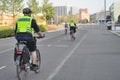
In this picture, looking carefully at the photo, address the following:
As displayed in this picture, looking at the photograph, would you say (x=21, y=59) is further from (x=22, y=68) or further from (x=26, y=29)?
(x=26, y=29)

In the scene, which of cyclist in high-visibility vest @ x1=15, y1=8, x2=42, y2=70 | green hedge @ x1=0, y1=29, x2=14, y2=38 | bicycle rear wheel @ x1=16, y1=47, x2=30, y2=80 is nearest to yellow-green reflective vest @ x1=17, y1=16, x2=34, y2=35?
cyclist in high-visibility vest @ x1=15, y1=8, x2=42, y2=70

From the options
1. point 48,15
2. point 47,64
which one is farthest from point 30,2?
point 47,64

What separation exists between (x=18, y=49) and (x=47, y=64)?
15.1ft

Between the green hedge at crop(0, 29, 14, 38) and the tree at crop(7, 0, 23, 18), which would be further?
the tree at crop(7, 0, 23, 18)

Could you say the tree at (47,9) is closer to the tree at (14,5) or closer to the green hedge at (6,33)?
→ the tree at (14,5)

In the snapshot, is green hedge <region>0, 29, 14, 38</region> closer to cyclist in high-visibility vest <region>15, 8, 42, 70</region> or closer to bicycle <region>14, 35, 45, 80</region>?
cyclist in high-visibility vest <region>15, 8, 42, 70</region>

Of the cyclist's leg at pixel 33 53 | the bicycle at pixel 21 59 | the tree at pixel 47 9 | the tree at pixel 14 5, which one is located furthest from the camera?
the tree at pixel 47 9

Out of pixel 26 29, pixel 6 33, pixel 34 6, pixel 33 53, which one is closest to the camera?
pixel 26 29

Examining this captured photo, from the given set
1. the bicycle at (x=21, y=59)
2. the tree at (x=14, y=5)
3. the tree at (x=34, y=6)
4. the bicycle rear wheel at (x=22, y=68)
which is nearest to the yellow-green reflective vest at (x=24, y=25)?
the bicycle at (x=21, y=59)

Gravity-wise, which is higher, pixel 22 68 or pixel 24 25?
pixel 24 25

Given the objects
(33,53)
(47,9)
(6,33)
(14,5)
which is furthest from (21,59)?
(47,9)

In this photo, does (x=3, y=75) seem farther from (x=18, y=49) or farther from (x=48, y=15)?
(x=48, y=15)

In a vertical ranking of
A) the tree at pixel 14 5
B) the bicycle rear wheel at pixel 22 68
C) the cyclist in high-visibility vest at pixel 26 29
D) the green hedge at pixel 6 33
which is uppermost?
the tree at pixel 14 5

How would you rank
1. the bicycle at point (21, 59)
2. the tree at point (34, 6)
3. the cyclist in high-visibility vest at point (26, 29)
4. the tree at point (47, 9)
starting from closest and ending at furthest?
the bicycle at point (21, 59), the cyclist in high-visibility vest at point (26, 29), the tree at point (34, 6), the tree at point (47, 9)
